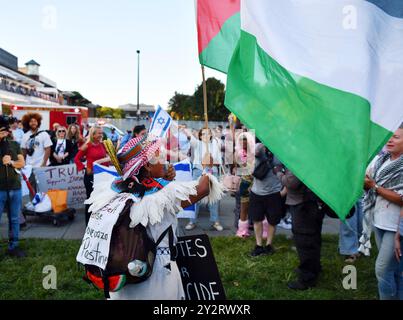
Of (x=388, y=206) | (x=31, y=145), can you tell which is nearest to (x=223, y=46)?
(x=388, y=206)

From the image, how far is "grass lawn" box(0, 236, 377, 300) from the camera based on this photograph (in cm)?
459

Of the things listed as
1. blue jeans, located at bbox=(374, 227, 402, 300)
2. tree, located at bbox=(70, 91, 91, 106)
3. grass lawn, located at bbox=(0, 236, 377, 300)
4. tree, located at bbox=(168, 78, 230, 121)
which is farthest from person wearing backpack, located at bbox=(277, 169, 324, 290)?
tree, located at bbox=(70, 91, 91, 106)

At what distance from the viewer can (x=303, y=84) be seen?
2363 millimetres

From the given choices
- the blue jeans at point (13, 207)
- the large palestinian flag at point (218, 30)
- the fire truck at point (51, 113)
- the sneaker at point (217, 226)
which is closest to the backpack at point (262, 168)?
the sneaker at point (217, 226)

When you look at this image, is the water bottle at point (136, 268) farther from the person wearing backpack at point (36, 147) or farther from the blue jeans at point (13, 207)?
the person wearing backpack at point (36, 147)

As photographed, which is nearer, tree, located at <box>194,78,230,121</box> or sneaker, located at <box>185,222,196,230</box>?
sneaker, located at <box>185,222,196,230</box>

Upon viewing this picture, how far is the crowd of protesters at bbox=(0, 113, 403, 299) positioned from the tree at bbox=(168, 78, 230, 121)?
3816 cm

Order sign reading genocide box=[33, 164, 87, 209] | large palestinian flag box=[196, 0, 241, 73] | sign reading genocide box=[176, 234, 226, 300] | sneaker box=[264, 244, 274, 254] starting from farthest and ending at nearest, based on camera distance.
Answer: sign reading genocide box=[33, 164, 87, 209] → sneaker box=[264, 244, 274, 254] → large palestinian flag box=[196, 0, 241, 73] → sign reading genocide box=[176, 234, 226, 300]

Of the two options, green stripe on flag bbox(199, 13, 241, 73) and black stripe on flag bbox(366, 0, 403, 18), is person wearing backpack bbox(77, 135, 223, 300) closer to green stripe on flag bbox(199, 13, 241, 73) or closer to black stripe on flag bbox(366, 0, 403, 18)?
green stripe on flag bbox(199, 13, 241, 73)

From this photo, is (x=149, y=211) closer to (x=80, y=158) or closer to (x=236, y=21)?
(x=236, y=21)

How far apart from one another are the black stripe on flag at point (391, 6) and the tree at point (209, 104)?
42792 mm

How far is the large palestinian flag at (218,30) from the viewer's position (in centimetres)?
322

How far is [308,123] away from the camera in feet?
7.52
